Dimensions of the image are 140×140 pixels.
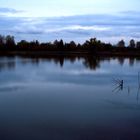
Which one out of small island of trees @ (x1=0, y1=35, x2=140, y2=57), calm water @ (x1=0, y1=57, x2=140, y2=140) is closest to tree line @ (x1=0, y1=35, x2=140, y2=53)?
small island of trees @ (x1=0, y1=35, x2=140, y2=57)

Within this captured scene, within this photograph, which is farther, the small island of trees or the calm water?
the small island of trees

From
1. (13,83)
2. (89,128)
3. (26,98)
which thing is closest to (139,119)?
(89,128)

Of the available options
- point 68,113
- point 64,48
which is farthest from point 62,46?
point 68,113

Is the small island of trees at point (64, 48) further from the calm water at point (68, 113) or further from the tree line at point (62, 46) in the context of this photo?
the calm water at point (68, 113)

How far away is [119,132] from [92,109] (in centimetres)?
214

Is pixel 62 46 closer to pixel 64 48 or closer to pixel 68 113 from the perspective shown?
pixel 64 48

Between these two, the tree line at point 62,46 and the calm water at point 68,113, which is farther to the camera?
the tree line at point 62,46

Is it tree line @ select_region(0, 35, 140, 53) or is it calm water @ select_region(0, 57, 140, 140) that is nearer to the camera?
calm water @ select_region(0, 57, 140, 140)

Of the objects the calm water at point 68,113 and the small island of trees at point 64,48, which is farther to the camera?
the small island of trees at point 64,48

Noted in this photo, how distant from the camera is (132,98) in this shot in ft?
32.5

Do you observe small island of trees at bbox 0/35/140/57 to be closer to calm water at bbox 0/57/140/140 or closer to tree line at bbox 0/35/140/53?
tree line at bbox 0/35/140/53

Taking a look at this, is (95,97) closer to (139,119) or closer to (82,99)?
(82,99)

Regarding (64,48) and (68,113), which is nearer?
(68,113)

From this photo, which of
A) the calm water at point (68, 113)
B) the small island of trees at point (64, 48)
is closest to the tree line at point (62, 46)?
the small island of trees at point (64, 48)
